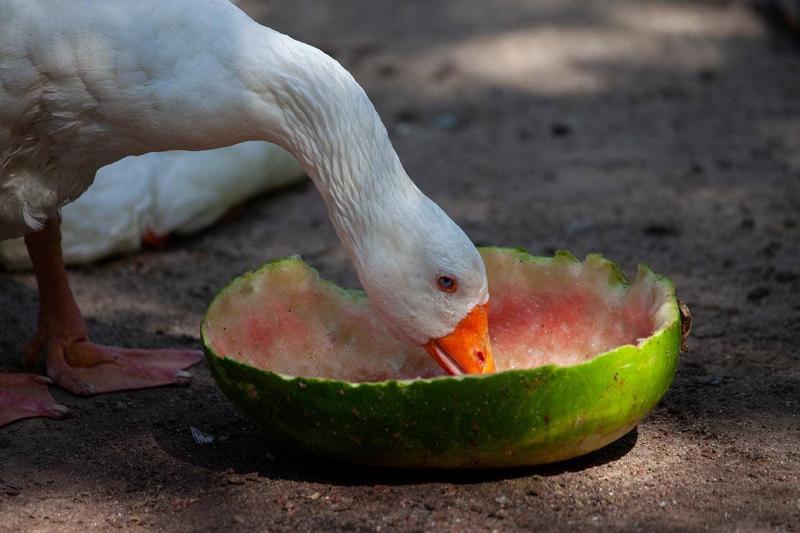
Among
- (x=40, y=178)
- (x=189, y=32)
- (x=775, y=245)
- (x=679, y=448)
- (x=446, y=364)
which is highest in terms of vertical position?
(x=189, y=32)

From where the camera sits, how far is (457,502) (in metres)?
3.15

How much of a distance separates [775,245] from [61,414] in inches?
126

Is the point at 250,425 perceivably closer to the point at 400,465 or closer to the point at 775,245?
the point at 400,465

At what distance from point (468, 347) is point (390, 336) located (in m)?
0.54

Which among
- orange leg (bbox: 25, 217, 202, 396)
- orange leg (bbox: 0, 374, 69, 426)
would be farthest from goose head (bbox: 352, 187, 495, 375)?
orange leg (bbox: 0, 374, 69, 426)

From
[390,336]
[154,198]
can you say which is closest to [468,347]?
[390,336]

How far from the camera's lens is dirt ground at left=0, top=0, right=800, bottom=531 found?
127 inches

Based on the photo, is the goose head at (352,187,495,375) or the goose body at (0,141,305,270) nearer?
the goose head at (352,187,495,375)

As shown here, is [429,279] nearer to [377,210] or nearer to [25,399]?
[377,210]

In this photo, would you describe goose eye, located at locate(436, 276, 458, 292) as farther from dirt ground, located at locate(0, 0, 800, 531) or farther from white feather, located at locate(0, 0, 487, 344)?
dirt ground, located at locate(0, 0, 800, 531)

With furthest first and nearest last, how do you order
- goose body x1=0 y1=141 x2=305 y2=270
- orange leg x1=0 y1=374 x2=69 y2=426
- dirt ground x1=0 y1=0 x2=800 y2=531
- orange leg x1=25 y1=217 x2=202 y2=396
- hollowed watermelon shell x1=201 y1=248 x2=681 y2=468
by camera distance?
goose body x1=0 y1=141 x2=305 y2=270 < orange leg x1=25 y1=217 x2=202 y2=396 < orange leg x1=0 y1=374 x2=69 y2=426 < dirt ground x1=0 y1=0 x2=800 y2=531 < hollowed watermelon shell x1=201 y1=248 x2=681 y2=468

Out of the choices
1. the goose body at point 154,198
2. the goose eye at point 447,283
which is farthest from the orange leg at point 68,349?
the goose eye at point 447,283

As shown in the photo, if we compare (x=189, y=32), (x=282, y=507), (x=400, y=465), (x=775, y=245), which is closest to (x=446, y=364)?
(x=400, y=465)

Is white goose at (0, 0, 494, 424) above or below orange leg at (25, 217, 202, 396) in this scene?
above
